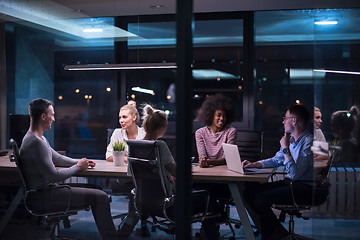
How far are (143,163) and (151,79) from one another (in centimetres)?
296

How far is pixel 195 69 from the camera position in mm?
3256

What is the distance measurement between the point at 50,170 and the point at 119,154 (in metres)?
0.75

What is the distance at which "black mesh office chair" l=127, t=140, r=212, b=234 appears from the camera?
3.83m

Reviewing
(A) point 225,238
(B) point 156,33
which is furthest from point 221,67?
(A) point 225,238

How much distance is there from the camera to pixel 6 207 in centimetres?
473

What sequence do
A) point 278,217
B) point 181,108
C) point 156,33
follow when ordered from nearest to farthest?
point 181,108 < point 278,217 < point 156,33

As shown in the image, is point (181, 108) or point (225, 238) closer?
point (181, 108)

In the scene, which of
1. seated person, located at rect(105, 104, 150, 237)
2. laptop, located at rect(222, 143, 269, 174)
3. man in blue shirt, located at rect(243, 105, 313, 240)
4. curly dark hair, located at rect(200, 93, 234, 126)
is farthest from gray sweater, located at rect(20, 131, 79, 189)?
curly dark hair, located at rect(200, 93, 234, 126)

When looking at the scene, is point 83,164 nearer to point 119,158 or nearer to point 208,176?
point 119,158

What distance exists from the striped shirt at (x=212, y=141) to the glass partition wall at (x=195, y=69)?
0.79 ft

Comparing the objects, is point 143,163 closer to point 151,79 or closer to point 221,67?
point 151,79

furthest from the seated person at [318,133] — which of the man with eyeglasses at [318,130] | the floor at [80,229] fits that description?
the floor at [80,229]

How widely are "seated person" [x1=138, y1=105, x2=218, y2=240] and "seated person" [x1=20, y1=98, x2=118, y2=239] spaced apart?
76cm

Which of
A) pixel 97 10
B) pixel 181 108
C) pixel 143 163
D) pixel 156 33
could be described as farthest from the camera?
pixel 156 33
